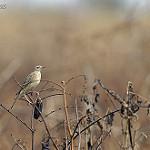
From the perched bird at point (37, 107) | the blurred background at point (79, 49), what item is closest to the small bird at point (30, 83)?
the perched bird at point (37, 107)

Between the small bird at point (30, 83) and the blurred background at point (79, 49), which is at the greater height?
the blurred background at point (79, 49)

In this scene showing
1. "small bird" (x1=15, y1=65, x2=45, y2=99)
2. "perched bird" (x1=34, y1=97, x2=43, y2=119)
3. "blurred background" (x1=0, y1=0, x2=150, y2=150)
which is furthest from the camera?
"blurred background" (x1=0, y1=0, x2=150, y2=150)

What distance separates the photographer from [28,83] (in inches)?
180

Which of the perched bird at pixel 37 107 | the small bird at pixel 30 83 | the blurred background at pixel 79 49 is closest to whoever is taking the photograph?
the perched bird at pixel 37 107

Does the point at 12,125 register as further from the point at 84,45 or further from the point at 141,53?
the point at 84,45

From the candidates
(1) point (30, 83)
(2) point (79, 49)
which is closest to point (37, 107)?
(1) point (30, 83)

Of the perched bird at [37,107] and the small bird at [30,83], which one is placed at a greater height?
the small bird at [30,83]

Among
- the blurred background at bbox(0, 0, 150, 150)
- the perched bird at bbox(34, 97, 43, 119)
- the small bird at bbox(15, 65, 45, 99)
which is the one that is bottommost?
the perched bird at bbox(34, 97, 43, 119)

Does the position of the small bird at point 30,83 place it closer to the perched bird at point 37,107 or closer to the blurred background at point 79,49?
the perched bird at point 37,107

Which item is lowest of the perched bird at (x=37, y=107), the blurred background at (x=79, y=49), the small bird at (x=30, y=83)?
the perched bird at (x=37, y=107)

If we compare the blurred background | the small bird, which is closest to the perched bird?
the small bird

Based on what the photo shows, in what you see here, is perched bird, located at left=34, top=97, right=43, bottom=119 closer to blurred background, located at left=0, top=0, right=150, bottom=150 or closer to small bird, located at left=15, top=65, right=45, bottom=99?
small bird, located at left=15, top=65, right=45, bottom=99

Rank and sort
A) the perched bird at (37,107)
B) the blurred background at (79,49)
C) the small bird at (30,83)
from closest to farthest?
the perched bird at (37,107), the small bird at (30,83), the blurred background at (79,49)

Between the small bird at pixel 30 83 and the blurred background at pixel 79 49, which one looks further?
the blurred background at pixel 79 49
